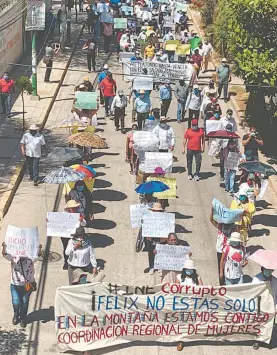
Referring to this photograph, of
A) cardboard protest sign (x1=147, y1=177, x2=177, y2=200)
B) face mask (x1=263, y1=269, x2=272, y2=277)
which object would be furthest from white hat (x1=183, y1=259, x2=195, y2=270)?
cardboard protest sign (x1=147, y1=177, x2=177, y2=200)

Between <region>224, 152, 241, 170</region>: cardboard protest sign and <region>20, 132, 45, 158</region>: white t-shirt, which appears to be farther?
<region>20, 132, 45, 158</region>: white t-shirt

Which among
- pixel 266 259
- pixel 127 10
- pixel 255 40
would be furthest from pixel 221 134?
pixel 127 10

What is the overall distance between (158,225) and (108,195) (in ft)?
14.3

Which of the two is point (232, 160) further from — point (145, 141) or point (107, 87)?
point (107, 87)

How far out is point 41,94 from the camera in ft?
85.6

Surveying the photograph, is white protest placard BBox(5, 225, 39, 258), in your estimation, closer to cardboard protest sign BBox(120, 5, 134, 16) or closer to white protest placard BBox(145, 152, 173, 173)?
white protest placard BBox(145, 152, 173, 173)

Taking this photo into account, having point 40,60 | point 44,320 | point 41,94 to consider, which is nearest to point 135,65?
point 41,94

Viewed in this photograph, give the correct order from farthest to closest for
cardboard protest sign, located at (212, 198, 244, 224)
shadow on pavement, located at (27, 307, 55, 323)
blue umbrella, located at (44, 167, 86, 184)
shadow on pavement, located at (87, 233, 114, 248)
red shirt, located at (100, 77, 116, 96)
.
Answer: red shirt, located at (100, 77, 116, 96), shadow on pavement, located at (87, 233, 114, 248), blue umbrella, located at (44, 167, 86, 184), cardboard protest sign, located at (212, 198, 244, 224), shadow on pavement, located at (27, 307, 55, 323)

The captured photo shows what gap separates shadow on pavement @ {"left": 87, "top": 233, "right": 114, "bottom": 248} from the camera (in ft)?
50.3

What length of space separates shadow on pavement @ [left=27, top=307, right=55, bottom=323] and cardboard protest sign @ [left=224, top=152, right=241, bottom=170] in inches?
249

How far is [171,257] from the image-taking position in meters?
12.4

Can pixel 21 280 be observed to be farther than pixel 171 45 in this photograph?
No

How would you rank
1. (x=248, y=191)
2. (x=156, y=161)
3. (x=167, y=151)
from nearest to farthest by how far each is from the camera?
(x=248, y=191), (x=156, y=161), (x=167, y=151)

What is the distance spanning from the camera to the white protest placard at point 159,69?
77.4ft
